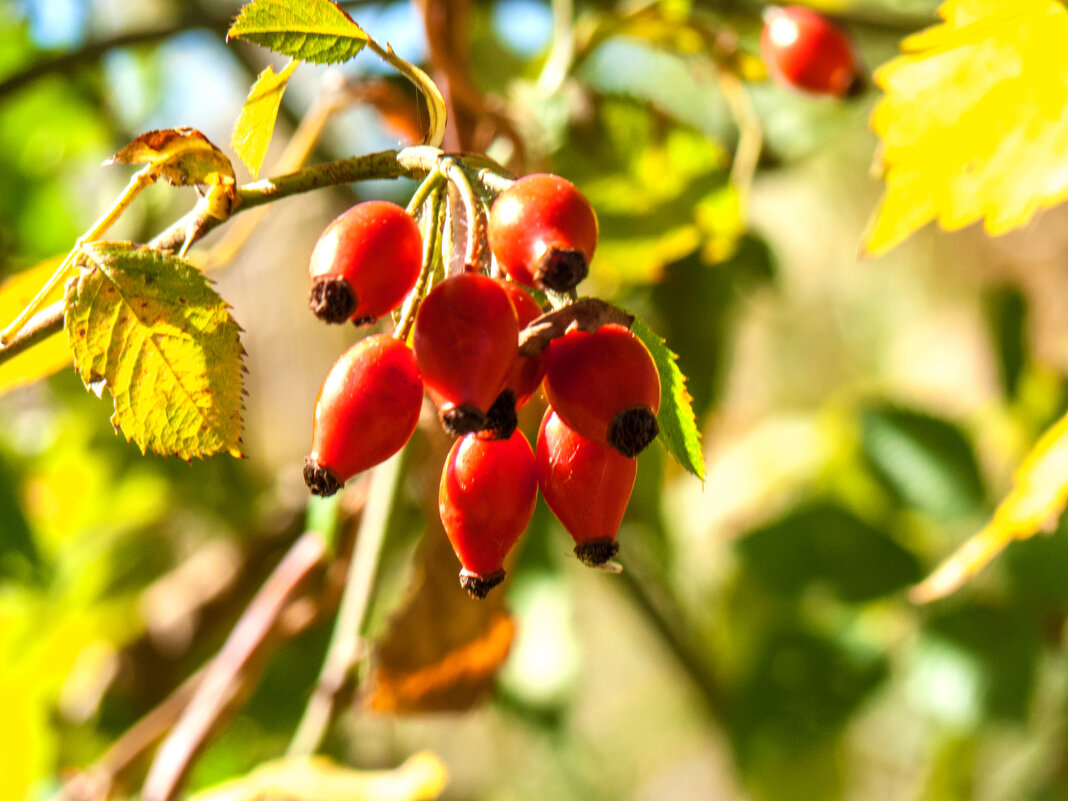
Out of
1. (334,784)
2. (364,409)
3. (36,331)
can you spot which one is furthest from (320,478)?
(334,784)

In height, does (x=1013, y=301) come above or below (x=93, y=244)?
below

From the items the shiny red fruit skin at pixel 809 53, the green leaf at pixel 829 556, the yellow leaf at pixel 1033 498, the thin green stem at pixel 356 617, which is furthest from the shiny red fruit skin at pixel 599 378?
the green leaf at pixel 829 556

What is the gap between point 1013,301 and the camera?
1188mm

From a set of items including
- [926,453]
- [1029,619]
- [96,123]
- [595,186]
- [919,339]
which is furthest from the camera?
[919,339]

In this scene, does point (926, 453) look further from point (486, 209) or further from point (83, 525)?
point (83, 525)

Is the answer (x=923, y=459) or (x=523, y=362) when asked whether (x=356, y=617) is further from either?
(x=923, y=459)

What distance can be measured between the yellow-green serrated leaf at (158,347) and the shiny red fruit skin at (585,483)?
0.41ft

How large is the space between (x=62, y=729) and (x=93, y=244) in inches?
44.0

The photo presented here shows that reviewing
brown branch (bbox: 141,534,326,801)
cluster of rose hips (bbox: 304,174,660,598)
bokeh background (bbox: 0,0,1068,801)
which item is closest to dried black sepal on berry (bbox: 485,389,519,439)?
cluster of rose hips (bbox: 304,174,660,598)

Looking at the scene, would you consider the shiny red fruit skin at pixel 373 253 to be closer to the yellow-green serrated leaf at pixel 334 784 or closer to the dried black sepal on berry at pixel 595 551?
the dried black sepal on berry at pixel 595 551

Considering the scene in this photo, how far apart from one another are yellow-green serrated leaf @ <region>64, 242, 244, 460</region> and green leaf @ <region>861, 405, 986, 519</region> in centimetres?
96

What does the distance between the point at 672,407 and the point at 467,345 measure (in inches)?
3.8

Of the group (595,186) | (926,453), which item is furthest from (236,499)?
(926,453)

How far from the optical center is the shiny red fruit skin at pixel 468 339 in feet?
1.02
